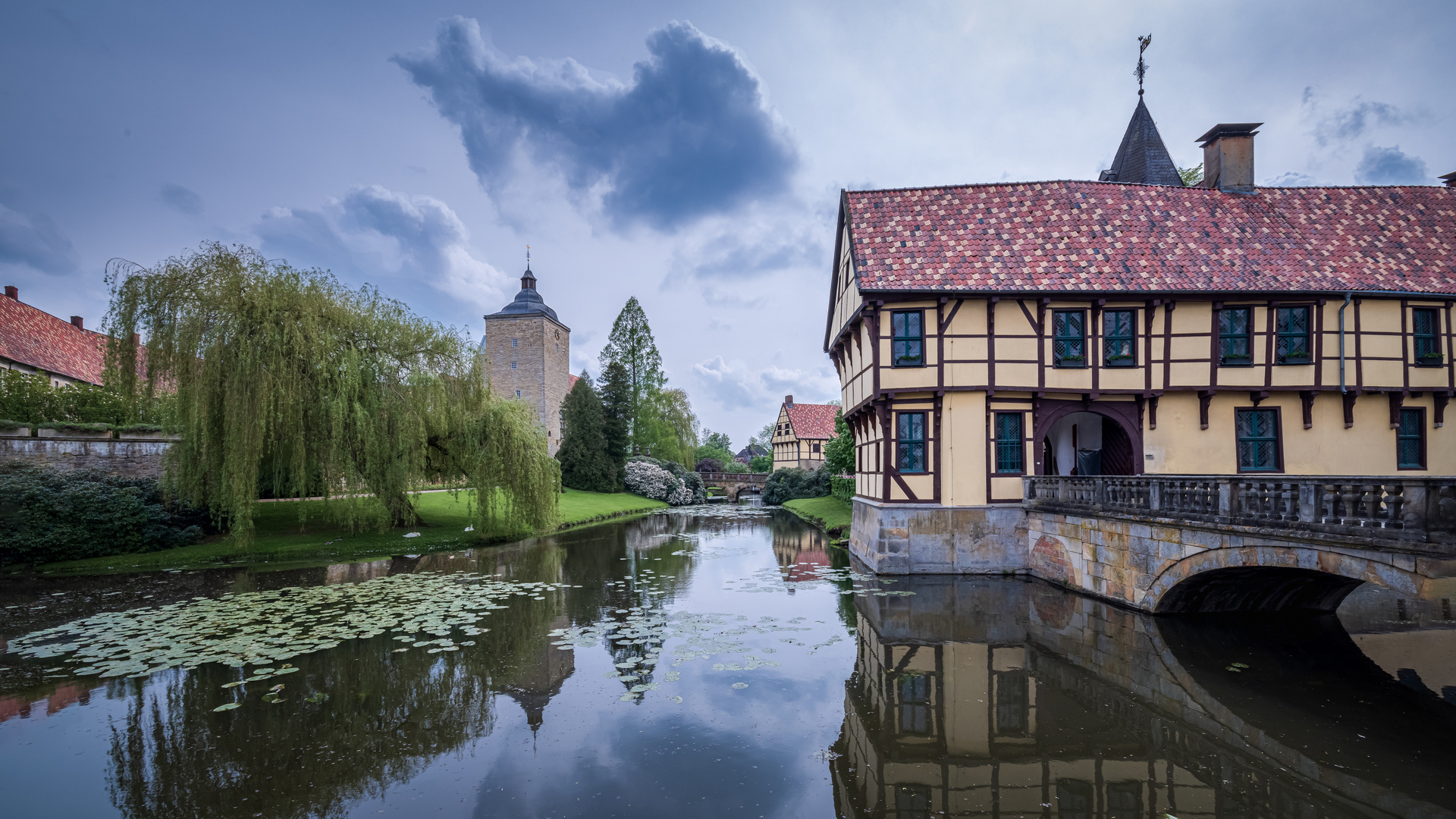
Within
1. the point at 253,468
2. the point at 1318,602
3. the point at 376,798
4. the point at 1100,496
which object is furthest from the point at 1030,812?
the point at 253,468

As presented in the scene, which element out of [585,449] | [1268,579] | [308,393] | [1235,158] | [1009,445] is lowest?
[1268,579]

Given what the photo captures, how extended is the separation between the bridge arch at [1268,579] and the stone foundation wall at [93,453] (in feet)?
87.0

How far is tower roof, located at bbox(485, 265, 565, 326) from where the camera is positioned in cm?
4909

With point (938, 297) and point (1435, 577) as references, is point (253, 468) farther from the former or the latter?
point (1435, 577)

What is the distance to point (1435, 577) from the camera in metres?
6.25

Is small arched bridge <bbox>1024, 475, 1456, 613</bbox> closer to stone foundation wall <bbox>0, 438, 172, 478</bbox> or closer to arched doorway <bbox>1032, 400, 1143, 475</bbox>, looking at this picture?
arched doorway <bbox>1032, 400, 1143, 475</bbox>

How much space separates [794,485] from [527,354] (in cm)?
2317

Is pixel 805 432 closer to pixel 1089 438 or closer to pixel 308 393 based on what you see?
pixel 1089 438

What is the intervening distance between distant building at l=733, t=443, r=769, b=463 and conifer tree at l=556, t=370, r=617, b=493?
217 ft

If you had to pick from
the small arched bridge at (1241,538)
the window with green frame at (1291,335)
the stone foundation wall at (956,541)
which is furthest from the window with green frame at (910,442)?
the window with green frame at (1291,335)

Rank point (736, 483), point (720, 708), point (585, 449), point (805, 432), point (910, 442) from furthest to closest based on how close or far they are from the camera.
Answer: point (805, 432)
point (736, 483)
point (585, 449)
point (910, 442)
point (720, 708)

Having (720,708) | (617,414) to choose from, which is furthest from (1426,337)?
(617,414)

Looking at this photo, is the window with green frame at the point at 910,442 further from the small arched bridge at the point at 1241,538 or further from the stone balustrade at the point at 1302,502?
the stone balustrade at the point at 1302,502

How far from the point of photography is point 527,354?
49125 millimetres
